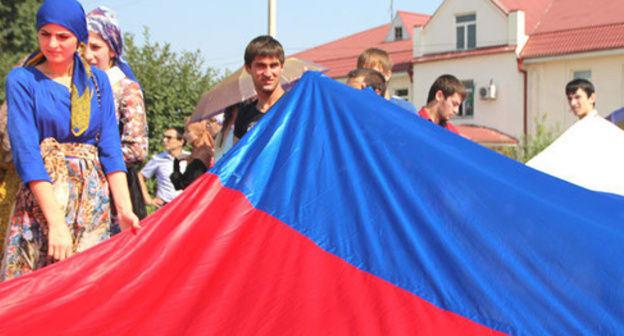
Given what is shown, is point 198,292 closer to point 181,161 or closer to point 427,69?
point 181,161

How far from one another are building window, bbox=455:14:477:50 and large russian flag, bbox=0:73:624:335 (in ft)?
87.4

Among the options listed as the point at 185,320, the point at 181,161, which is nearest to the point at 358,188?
the point at 185,320

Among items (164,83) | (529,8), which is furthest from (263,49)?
(529,8)

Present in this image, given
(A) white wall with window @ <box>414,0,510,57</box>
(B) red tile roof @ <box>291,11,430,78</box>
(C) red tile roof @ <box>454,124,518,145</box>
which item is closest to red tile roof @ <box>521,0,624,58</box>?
(A) white wall with window @ <box>414,0,510,57</box>

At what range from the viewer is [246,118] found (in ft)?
14.6

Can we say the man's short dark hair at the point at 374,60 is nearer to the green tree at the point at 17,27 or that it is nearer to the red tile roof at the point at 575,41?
the red tile roof at the point at 575,41

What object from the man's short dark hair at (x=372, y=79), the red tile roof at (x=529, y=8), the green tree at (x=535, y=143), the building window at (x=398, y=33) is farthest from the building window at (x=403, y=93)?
the man's short dark hair at (x=372, y=79)

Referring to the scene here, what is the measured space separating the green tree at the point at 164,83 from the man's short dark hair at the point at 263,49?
973cm

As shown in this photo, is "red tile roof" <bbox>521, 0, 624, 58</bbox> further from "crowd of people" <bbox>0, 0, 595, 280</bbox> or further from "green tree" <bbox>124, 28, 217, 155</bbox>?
"crowd of people" <bbox>0, 0, 595, 280</bbox>

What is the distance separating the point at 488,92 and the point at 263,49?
24271mm

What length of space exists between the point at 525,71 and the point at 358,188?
1002 inches

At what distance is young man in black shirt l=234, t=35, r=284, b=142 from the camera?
4.38 meters

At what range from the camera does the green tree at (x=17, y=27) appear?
27.0 m

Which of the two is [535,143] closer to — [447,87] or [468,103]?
[468,103]
